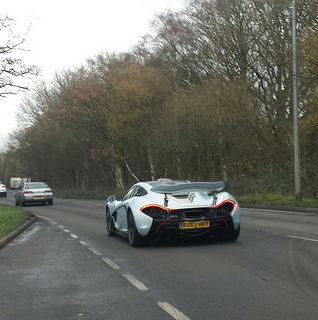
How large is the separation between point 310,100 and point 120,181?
31.1 metres

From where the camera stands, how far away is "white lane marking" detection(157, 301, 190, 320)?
19.3ft

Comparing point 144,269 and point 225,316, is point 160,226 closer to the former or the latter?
point 144,269

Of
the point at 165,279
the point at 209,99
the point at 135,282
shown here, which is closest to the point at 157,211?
the point at 165,279

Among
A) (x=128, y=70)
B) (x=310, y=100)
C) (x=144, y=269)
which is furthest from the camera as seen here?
(x=128, y=70)

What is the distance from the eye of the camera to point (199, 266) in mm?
9180

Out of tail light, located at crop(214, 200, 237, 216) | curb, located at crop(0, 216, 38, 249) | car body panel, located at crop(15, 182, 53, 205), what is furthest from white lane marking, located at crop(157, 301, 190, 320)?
car body panel, located at crop(15, 182, 53, 205)

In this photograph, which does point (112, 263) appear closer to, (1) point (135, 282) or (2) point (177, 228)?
(2) point (177, 228)

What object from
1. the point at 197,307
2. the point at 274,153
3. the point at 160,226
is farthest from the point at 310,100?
the point at 197,307

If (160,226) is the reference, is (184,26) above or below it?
above

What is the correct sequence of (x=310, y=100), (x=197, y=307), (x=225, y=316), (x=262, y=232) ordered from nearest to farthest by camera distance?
(x=225, y=316) → (x=197, y=307) → (x=262, y=232) → (x=310, y=100)

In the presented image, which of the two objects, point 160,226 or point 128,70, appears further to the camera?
point 128,70

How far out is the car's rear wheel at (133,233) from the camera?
11.8m

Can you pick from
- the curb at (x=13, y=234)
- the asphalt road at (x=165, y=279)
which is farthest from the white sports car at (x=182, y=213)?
the curb at (x=13, y=234)

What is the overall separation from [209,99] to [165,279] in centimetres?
2541
